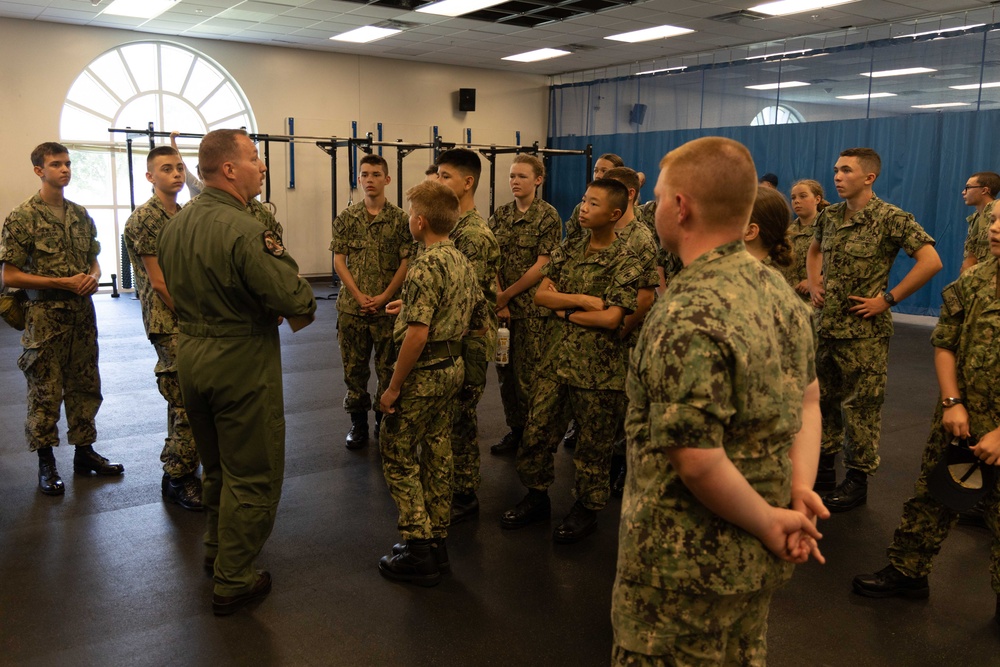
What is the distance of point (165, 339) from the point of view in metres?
3.59

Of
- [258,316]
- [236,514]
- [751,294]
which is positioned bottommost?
[236,514]

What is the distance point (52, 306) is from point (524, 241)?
247 cm

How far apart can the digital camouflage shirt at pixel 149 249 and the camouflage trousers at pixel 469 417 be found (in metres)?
1.40

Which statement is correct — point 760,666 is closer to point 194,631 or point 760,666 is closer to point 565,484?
point 194,631

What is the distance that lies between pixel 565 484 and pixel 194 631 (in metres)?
A: 2.01

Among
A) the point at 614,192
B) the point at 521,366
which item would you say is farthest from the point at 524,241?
the point at 614,192

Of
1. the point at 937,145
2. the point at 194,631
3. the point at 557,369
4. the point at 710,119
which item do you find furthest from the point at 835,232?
the point at 710,119

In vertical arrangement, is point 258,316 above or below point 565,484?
above

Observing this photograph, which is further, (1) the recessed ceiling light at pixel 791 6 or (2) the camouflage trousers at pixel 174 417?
(1) the recessed ceiling light at pixel 791 6

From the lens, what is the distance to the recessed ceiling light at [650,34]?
990 centimetres

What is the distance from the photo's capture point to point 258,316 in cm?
262

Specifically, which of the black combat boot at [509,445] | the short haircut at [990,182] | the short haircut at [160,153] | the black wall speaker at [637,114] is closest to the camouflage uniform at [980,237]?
the short haircut at [990,182]

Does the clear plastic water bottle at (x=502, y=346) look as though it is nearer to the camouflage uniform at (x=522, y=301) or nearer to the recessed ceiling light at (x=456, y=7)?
the camouflage uniform at (x=522, y=301)

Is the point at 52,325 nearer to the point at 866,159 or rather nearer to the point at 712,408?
the point at 712,408
